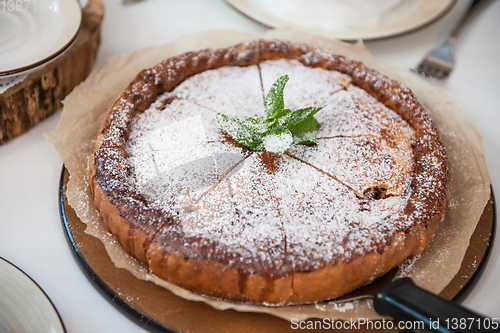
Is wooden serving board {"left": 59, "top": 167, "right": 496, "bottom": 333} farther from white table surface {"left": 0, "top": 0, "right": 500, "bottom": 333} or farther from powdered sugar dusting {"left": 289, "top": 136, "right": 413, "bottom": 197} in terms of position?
powdered sugar dusting {"left": 289, "top": 136, "right": 413, "bottom": 197}

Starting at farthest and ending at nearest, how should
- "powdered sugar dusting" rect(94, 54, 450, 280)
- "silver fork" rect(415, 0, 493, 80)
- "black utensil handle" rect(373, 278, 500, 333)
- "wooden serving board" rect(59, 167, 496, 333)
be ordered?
"silver fork" rect(415, 0, 493, 80) → "powdered sugar dusting" rect(94, 54, 450, 280) → "wooden serving board" rect(59, 167, 496, 333) → "black utensil handle" rect(373, 278, 500, 333)

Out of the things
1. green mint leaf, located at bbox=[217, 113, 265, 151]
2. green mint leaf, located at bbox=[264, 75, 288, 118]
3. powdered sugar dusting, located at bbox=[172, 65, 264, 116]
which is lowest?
powdered sugar dusting, located at bbox=[172, 65, 264, 116]

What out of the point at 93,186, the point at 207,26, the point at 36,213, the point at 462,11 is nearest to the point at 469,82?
the point at 462,11

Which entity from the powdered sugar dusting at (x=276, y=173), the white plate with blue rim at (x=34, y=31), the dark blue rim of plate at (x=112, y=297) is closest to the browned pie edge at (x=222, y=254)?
the powdered sugar dusting at (x=276, y=173)

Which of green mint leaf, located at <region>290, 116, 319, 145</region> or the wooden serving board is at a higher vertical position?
green mint leaf, located at <region>290, 116, 319, 145</region>

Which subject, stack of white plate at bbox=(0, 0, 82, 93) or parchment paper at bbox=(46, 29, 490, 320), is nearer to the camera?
parchment paper at bbox=(46, 29, 490, 320)

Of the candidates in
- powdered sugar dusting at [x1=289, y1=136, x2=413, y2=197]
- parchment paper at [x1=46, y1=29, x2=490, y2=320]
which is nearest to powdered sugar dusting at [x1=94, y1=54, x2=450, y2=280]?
powdered sugar dusting at [x1=289, y1=136, x2=413, y2=197]

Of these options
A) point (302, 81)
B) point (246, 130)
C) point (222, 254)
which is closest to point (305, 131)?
point (246, 130)

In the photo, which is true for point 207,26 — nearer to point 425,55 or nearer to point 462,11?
point 425,55

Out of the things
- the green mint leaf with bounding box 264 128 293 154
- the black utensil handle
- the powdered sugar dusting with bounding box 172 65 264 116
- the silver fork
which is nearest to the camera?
the black utensil handle
